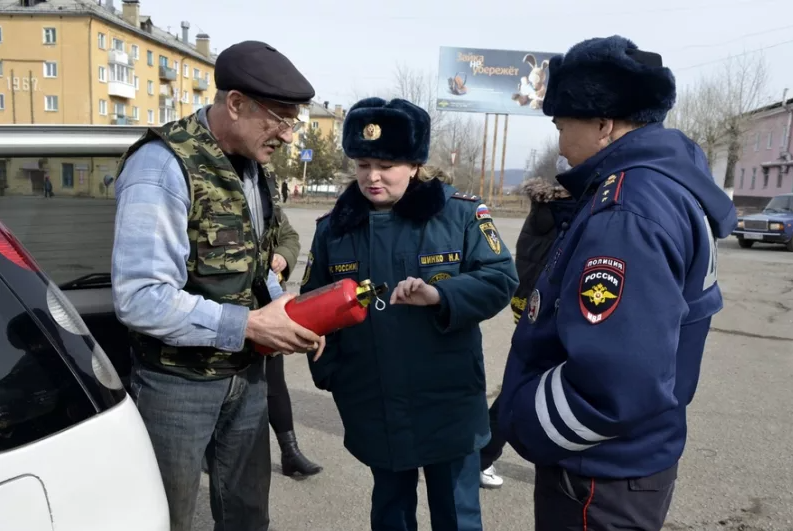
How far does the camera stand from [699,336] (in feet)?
5.23

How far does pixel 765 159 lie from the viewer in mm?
48969

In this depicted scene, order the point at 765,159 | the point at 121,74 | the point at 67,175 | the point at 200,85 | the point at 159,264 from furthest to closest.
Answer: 1. the point at 200,85
2. the point at 121,74
3. the point at 765,159
4. the point at 67,175
5. the point at 159,264

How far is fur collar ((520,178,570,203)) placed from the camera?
346 cm

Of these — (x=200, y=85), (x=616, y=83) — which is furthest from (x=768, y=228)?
(x=200, y=85)

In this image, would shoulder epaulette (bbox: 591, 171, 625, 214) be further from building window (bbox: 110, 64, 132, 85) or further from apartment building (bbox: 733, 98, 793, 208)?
building window (bbox: 110, 64, 132, 85)

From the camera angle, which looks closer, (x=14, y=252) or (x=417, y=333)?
(x=14, y=252)

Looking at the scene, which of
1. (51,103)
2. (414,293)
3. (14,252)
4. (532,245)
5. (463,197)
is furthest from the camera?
(51,103)

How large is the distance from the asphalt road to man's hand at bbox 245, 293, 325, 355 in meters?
1.26

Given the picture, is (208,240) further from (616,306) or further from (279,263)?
(279,263)

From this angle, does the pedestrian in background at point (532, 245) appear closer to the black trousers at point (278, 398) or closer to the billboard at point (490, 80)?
the black trousers at point (278, 398)

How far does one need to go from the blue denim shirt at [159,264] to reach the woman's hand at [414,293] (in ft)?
1.74

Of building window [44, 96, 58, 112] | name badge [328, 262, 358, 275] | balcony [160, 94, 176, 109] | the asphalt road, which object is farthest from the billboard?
name badge [328, 262, 358, 275]

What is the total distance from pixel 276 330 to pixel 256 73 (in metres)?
0.76

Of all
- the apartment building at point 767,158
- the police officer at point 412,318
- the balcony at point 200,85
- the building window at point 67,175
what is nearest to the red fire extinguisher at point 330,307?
the police officer at point 412,318
